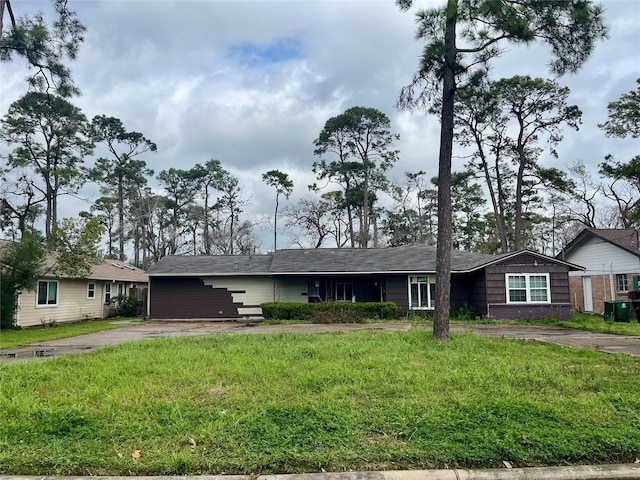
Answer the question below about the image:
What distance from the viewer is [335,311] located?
20578 millimetres

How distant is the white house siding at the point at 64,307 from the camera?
18828mm

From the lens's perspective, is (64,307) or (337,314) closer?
(337,314)

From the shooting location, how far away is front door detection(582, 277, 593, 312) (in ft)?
79.2

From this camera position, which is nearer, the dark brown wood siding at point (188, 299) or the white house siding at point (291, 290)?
the dark brown wood siding at point (188, 299)

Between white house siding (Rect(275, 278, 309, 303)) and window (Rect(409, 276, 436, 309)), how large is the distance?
566 centimetres

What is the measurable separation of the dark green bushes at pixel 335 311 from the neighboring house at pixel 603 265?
9114 millimetres

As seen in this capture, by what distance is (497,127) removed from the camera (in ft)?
97.7

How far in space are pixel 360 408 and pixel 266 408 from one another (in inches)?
41.2

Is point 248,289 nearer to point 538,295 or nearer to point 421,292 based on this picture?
point 421,292

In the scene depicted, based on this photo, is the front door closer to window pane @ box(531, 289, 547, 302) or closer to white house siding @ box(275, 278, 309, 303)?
window pane @ box(531, 289, 547, 302)

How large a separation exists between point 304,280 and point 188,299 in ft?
20.7

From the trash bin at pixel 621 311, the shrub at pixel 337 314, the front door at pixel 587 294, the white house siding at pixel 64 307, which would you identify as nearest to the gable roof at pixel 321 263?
the shrub at pixel 337 314

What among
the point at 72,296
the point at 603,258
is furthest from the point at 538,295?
the point at 72,296

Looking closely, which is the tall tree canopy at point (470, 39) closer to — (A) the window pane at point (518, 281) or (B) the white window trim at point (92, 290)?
(A) the window pane at point (518, 281)
